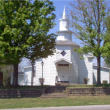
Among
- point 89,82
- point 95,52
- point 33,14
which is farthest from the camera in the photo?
point 89,82

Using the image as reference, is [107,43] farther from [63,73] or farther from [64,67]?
[63,73]

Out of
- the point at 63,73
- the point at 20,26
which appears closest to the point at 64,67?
the point at 63,73

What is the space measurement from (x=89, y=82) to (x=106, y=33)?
13878 millimetres

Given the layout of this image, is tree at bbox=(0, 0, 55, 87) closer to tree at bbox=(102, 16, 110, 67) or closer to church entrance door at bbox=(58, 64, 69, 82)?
tree at bbox=(102, 16, 110, 67)

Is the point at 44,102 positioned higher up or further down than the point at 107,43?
further down

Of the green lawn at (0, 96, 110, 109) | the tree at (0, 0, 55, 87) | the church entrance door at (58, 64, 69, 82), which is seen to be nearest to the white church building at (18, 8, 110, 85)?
the church entrance door at (58, 64, 69, 82)

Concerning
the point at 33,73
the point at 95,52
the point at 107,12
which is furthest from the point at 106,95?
the point at 33,73

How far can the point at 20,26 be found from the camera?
17188 mm

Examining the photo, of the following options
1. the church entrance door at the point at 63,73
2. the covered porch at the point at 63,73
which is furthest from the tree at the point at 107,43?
the church entrance door at the point at 63,73

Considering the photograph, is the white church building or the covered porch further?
the white church building

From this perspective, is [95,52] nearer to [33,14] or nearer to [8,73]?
[33,14]

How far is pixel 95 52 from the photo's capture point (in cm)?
1900

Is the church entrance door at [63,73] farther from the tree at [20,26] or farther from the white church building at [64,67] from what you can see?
the tree at [20,26]

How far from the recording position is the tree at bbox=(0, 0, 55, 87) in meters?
16.6
